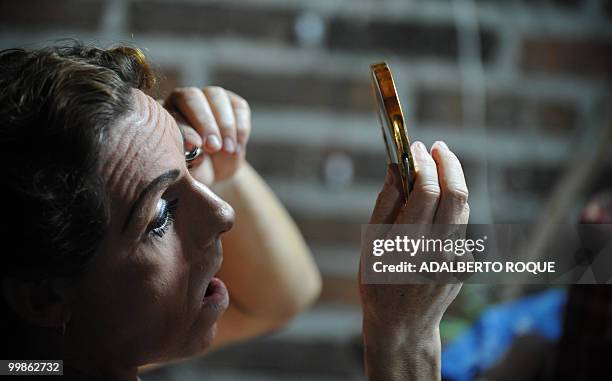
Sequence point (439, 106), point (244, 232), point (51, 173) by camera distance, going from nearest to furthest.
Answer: point (51, 173) < point (244, 232) < point (439, 106)

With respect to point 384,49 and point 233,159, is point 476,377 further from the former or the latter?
point 384,49

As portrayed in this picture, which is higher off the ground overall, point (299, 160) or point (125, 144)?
point (125, 144)

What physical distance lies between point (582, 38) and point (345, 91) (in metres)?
0.31

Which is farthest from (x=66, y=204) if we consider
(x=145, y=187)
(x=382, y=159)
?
(x=382, y=159)

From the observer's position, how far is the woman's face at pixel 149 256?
477mm

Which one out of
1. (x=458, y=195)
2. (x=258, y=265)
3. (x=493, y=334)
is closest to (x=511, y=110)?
(x=493, y=334)

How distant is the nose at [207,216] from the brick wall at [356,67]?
1.59 feet

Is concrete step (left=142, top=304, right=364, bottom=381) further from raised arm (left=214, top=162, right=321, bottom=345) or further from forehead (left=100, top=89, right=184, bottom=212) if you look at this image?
forehead (left=100, top=89, right=184, bottom=212)

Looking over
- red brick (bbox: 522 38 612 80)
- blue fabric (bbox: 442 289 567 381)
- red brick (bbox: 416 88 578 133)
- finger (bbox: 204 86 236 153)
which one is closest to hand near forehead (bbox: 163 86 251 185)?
finger (bbox: 204 86 236 153)

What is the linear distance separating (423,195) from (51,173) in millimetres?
213

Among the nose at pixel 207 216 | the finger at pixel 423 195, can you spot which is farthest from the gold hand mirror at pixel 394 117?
the nose at pixel 207 216

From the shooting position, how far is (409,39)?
1.01 metres

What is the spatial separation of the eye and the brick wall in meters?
0.50

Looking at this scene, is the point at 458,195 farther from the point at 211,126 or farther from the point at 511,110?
the point at 511,110
